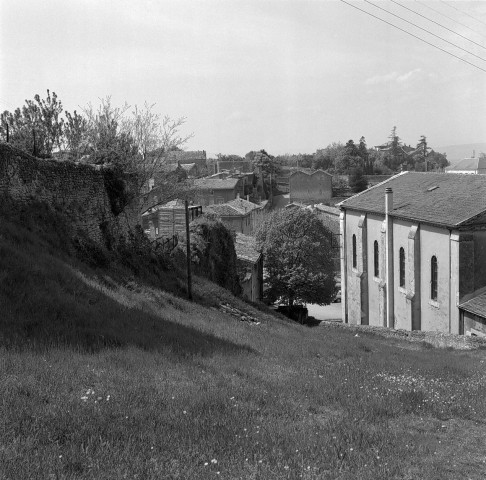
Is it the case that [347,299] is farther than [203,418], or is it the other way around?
[347,299]

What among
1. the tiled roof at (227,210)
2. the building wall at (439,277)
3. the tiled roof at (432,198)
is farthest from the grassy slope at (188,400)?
the tiled roof at (227,210)

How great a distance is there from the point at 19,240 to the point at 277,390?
754cm

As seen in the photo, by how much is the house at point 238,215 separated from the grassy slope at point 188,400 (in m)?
40.4

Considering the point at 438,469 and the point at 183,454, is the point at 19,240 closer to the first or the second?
the point at 183,454

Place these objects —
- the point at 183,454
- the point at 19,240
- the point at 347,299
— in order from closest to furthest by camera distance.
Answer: the point at 183,454
the point at 19,240
the point at 347,299

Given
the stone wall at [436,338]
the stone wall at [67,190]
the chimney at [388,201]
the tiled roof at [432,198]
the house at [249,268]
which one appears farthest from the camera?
the house at [249,268]

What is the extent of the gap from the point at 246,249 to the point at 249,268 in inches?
Answer: 136

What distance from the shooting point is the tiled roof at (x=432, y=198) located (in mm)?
27203

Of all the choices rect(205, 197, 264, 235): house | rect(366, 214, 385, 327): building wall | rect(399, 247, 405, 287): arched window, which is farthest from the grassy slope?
rect(205, 197, 264, 235): house

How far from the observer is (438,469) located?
579 centimetres

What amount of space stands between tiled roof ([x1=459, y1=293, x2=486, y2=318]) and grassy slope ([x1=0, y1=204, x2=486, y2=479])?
12.8 meters

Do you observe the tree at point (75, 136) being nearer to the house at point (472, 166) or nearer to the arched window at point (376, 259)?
the arched window at point (376, 259)

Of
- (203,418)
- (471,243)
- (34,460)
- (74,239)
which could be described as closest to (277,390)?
(203,418)

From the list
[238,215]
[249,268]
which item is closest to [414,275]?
[249,268]
